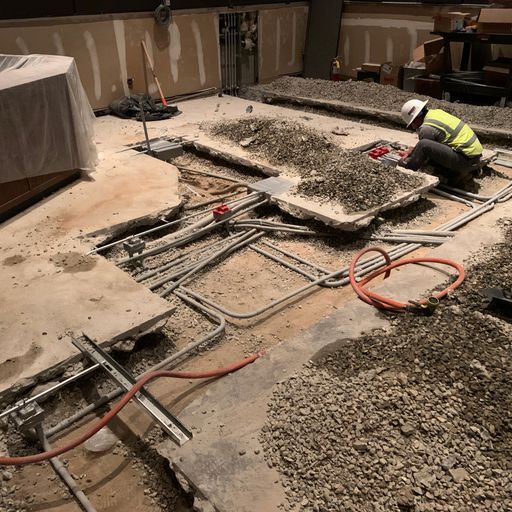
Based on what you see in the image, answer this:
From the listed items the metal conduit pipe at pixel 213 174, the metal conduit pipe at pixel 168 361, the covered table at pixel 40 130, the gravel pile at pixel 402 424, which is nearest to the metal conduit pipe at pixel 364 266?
the metal conduit pipe at pixel 168 361

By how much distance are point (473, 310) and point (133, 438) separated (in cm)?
231

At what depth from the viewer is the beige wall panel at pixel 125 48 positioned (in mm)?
7508

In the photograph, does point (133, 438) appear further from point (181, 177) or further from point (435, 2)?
point (435, 2)

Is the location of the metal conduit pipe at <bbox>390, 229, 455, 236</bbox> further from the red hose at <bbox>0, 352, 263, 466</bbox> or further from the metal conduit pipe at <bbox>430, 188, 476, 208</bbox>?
the red hose at <bbox>0, 352, 263, 466</bbox>

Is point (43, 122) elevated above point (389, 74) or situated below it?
above

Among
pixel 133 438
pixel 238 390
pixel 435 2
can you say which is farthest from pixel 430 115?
pixel 435 2

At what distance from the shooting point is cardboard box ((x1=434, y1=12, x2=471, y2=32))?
827cm

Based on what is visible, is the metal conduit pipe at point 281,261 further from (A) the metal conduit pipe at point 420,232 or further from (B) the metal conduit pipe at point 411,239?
(A) the metal conduit pipe at point 420,232

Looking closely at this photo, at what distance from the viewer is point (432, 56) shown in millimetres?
8953

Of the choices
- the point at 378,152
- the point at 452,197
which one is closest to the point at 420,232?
the point at 452,197

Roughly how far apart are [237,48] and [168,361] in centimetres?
894

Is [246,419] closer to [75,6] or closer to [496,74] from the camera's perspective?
[75,6]

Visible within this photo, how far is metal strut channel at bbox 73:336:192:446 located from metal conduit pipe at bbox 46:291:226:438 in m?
0.08

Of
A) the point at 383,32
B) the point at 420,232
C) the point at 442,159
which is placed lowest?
the point at 420,232
